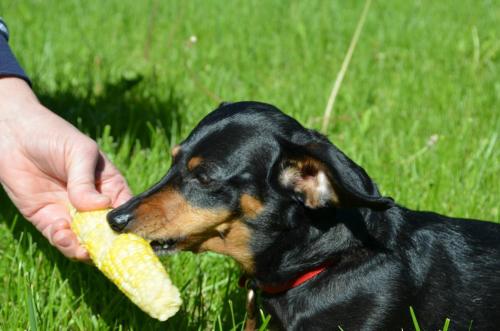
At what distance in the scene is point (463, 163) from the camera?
16.1ft

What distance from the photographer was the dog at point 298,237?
286 cm

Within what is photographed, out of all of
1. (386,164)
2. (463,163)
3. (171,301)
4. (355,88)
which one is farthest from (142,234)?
(355,88)

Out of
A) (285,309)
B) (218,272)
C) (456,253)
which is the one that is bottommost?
(218,272)

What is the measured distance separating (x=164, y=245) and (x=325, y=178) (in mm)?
694

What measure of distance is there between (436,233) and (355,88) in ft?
11.0

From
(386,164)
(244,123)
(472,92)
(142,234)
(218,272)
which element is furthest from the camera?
(472,92)

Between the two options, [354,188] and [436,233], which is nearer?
[354,188]

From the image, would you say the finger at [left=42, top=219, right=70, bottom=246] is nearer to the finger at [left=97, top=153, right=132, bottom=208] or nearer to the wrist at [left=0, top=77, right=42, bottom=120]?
the finger at [left=97, top=153, right=132, bottom=208]

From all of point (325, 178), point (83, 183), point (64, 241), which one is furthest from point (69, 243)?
point (325, 178)

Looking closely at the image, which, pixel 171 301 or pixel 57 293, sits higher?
pixel 171 301

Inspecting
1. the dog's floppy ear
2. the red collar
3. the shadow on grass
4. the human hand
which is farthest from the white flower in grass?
the human hand

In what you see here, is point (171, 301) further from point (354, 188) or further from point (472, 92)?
point (472, 92)

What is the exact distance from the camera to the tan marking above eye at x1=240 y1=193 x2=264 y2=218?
292 centimetres

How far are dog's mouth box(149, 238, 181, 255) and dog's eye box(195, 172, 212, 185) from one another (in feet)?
0.81
